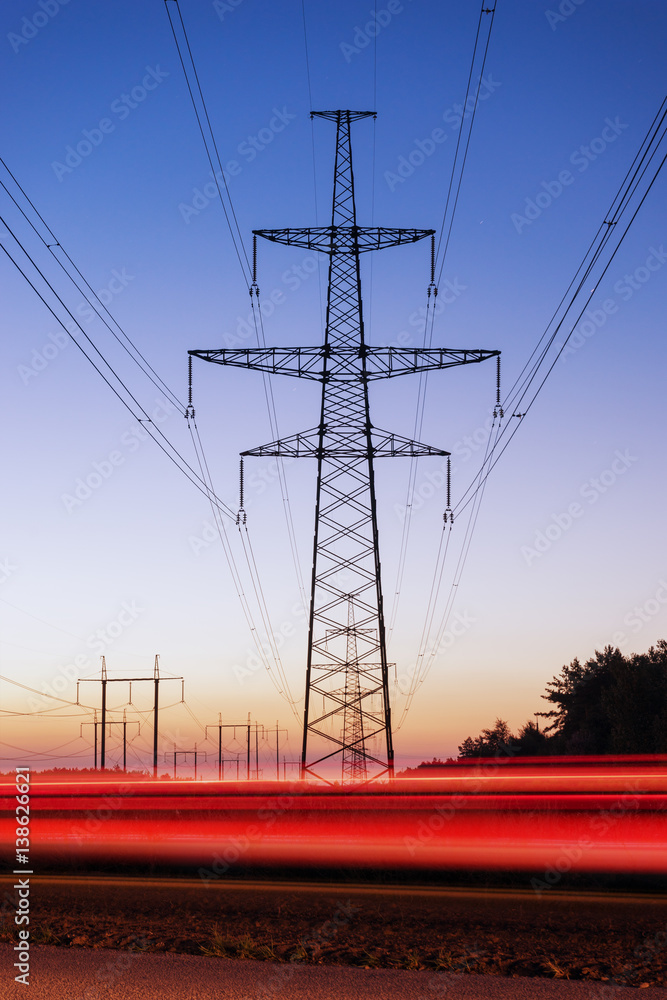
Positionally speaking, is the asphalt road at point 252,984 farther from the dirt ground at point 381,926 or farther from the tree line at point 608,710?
the tree line at point 608,710

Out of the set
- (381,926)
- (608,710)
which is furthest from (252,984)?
(608,710)

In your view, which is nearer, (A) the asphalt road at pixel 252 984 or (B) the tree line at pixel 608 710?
(A) the asphalt road at pixel 252 984

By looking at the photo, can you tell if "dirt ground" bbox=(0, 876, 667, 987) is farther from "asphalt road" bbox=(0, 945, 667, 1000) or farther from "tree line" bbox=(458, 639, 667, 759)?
"tree line" bbox=(458, 639, 667, 759)

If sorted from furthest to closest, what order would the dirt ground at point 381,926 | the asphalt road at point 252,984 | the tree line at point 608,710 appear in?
the tree line at point 608,710 < the dirt ground at point 381,926 < the asphalt road at point 252,984

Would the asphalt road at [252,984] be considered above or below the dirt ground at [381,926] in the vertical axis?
above

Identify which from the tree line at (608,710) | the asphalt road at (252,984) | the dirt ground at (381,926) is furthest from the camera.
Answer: the tree line at (608,710)

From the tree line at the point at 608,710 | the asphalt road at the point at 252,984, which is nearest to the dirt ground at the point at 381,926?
the asphalt road at the point at 252,984
